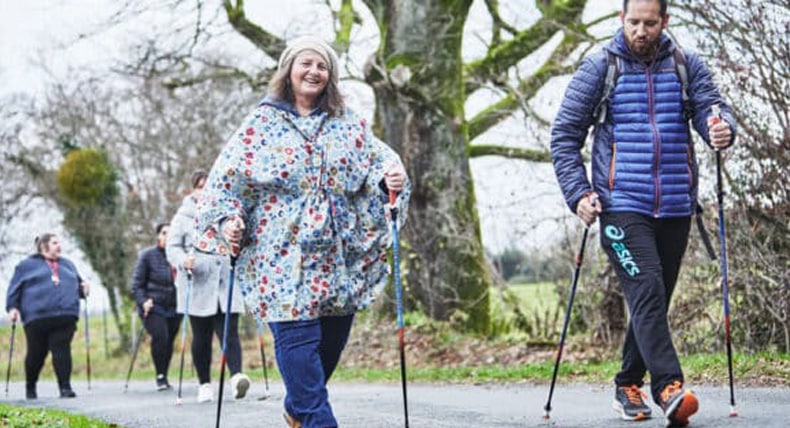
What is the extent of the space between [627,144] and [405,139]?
11200mm

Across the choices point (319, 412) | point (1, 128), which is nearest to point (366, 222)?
point (319, 412)

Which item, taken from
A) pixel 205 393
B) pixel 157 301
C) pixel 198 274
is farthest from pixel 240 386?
pixel 157 301

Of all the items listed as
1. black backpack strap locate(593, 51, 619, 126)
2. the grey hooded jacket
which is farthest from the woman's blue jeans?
the grey hooded jacket

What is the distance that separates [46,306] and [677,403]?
9383mm

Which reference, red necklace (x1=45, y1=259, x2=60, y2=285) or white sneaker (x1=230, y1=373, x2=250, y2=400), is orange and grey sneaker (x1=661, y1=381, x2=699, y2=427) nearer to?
white sneaker (x1=230, y1=373, x2=250, y2=400)

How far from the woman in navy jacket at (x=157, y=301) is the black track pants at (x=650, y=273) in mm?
8404

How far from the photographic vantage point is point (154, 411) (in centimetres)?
1001

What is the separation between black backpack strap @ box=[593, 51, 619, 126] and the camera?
19.9ft

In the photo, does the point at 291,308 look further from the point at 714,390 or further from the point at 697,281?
the point at 697,281

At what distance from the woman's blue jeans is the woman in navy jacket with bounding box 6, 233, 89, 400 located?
8304 mm

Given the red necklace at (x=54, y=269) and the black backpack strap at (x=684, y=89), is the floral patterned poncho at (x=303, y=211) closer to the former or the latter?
the black backpack strap at (x=684, y=89)

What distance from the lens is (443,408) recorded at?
8.56 meters

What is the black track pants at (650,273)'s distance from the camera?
18.9 ft

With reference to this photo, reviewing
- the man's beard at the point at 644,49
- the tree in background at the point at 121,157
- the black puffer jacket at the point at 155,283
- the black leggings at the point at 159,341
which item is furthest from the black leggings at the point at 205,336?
the tree in background at the point at 121,157
